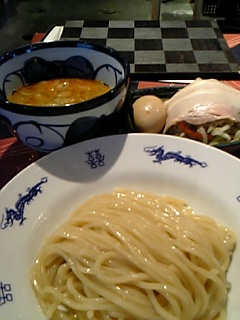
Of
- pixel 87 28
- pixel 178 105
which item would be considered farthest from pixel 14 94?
pixel 87 28

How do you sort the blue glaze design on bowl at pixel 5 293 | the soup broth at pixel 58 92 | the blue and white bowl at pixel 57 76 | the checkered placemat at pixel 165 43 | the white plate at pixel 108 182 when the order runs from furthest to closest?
the checkered placemat at pixel 165 43, the soup broth at pixel 58 92, the blue and white bowl at pixel 57 76, the white plate at pixel 108 182, the blue glaze design on bowl at pixel 5 293

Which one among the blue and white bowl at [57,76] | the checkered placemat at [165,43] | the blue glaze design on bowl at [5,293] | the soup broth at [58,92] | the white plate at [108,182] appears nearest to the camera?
the blue glaze design on bowl at [5,293]

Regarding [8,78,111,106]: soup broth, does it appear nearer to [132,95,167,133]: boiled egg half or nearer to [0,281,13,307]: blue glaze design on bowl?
[132,95,167,133]: boiled egg half

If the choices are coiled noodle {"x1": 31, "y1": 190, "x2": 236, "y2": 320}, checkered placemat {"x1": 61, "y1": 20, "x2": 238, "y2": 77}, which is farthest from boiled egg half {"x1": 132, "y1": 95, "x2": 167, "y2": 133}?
checkered placemat {"x1": 61, "y1": 20, "x2": 238, "y2": 77}

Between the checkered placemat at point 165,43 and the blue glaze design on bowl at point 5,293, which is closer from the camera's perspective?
the blue glaze design on bowl at point 5,293

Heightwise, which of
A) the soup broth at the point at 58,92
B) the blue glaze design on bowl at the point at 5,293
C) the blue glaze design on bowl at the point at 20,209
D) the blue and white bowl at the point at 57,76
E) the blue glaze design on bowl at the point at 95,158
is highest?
the blue and white bowl at the point at 57,76

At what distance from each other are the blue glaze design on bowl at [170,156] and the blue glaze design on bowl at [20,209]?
263 mm

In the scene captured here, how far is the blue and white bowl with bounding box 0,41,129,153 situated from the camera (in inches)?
34.1

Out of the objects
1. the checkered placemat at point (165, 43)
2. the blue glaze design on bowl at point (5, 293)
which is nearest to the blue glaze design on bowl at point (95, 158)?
the blue glaze design on bowl at point (5, 293)

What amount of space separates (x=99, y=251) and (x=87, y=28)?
1386mm

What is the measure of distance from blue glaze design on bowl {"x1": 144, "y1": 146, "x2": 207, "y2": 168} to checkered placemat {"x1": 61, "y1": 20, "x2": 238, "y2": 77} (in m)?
0.65

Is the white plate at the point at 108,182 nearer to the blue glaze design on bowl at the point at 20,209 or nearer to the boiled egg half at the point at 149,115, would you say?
the blue glaze design on bowl at the point at 20,209

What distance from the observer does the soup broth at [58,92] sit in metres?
0.98

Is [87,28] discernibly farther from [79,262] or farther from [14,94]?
[79,262]
